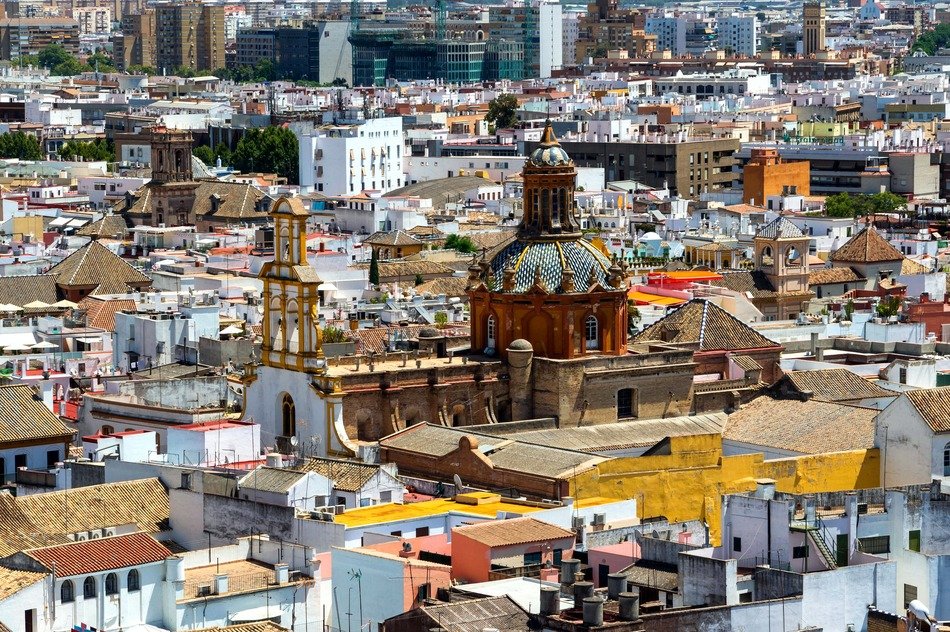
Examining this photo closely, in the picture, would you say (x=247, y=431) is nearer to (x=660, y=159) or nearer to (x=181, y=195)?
(x=181, y=195)

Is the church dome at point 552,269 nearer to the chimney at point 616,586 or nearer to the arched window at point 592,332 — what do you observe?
the arched window at point 592,332

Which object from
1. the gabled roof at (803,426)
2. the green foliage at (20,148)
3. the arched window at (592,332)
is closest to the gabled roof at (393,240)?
the arched window at (592,332)

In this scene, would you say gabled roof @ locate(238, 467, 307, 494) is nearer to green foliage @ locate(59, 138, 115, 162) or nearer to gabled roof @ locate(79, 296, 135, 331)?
gabled roof @ locate(79, 296, 135, 331)

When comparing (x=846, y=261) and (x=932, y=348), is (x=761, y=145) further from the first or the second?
(x=932, y=348)

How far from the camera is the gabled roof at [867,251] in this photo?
9169 centimetres

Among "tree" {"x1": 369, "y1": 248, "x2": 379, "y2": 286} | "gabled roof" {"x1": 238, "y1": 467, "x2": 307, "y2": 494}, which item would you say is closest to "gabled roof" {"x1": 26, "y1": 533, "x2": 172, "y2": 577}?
"gabled roof" {"x1": 238, "y1": 467, "x2": 307, "y2": 494}

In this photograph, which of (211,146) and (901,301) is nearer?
(901,301)

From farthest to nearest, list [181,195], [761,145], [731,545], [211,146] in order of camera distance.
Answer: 1. [211,146]
2. [761,145]
3. [181,195]
4. [731,545]

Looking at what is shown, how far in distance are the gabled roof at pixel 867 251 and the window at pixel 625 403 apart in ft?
109

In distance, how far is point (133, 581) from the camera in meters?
42.7

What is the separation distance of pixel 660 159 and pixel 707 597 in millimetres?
104840

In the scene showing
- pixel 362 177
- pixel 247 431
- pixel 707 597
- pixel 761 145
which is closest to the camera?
pixel 707 597

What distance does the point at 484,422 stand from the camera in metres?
59.1

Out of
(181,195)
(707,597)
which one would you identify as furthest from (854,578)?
(181,195)
